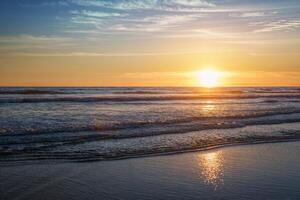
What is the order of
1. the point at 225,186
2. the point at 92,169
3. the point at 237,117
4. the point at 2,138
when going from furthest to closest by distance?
the point at 237,117
the point at 2,138
the point at 92,169
the point at 225,186

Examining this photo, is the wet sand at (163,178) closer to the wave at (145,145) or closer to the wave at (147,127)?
the wave at (145,145)

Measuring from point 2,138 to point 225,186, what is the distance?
7915mm

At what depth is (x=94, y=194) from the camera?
664 cm

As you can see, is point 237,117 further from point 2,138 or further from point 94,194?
point 94,194

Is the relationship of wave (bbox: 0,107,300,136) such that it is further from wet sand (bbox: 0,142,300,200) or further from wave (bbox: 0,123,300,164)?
wet sand (bbox: 0,142,300,200)

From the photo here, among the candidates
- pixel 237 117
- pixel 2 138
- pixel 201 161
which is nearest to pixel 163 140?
pixel 201 161

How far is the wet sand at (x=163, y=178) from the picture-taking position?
6.69m

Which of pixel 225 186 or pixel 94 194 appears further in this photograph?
pixel 225 186

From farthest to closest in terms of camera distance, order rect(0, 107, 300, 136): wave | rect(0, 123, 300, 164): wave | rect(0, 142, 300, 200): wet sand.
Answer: rect(0, 107, 300, 136): wave → rect(0, 123, 300, 164): wave → rect(0, 142, 300, 200): wet sand

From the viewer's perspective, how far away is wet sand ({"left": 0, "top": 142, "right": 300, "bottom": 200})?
6.69 metres

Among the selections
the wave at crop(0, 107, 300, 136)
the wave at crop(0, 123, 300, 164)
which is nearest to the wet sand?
the wave at crop(0, 123, 300, 164)

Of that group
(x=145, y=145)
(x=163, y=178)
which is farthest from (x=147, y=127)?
(x=163, y=178)

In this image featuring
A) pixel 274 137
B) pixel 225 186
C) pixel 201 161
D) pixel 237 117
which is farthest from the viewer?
pixel 237 117

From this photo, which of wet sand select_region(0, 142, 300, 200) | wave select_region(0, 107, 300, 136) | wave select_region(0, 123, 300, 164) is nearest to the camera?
wet sand select_region(0, 142, 300, 200)
